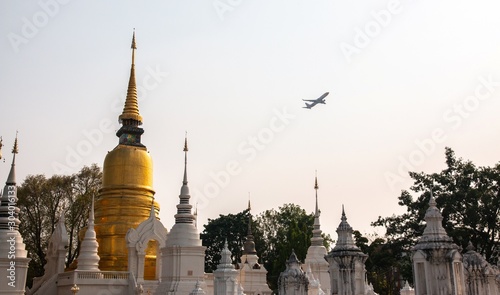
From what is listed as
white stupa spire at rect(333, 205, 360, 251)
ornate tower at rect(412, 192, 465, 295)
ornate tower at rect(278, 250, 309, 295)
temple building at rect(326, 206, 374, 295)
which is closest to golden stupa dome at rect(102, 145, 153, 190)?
ornate tower at rect(278, 250, 309, 295)

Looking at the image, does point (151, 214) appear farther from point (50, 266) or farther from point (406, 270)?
point (406, 270)

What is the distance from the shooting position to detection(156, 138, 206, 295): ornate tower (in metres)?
30.7

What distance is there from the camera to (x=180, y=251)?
3147cm

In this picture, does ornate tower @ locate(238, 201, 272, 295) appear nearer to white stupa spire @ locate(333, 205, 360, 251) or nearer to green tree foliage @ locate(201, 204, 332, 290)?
green tree foliage @ locate(201, 204, 332, 290)

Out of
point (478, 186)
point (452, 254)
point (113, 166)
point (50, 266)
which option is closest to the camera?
point (452, 254)

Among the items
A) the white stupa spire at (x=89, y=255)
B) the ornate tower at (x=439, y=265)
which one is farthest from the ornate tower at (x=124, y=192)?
the ornate tower at (x=439, y=265)

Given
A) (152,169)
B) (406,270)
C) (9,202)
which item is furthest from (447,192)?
(9,202)

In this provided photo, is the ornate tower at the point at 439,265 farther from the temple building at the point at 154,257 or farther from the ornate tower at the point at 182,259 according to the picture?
the ornate tower at the point at 182,259

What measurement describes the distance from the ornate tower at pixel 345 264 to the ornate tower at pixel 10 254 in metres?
15.0

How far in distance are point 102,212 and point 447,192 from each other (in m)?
21.7

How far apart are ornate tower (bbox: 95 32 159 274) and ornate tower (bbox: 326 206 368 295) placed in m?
16.7

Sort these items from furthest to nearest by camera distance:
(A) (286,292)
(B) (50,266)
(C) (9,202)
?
(B) (50,266) < (C) (9,202) < (A) (286,292)

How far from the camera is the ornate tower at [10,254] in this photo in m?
27.6

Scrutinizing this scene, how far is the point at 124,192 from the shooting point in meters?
39.4
